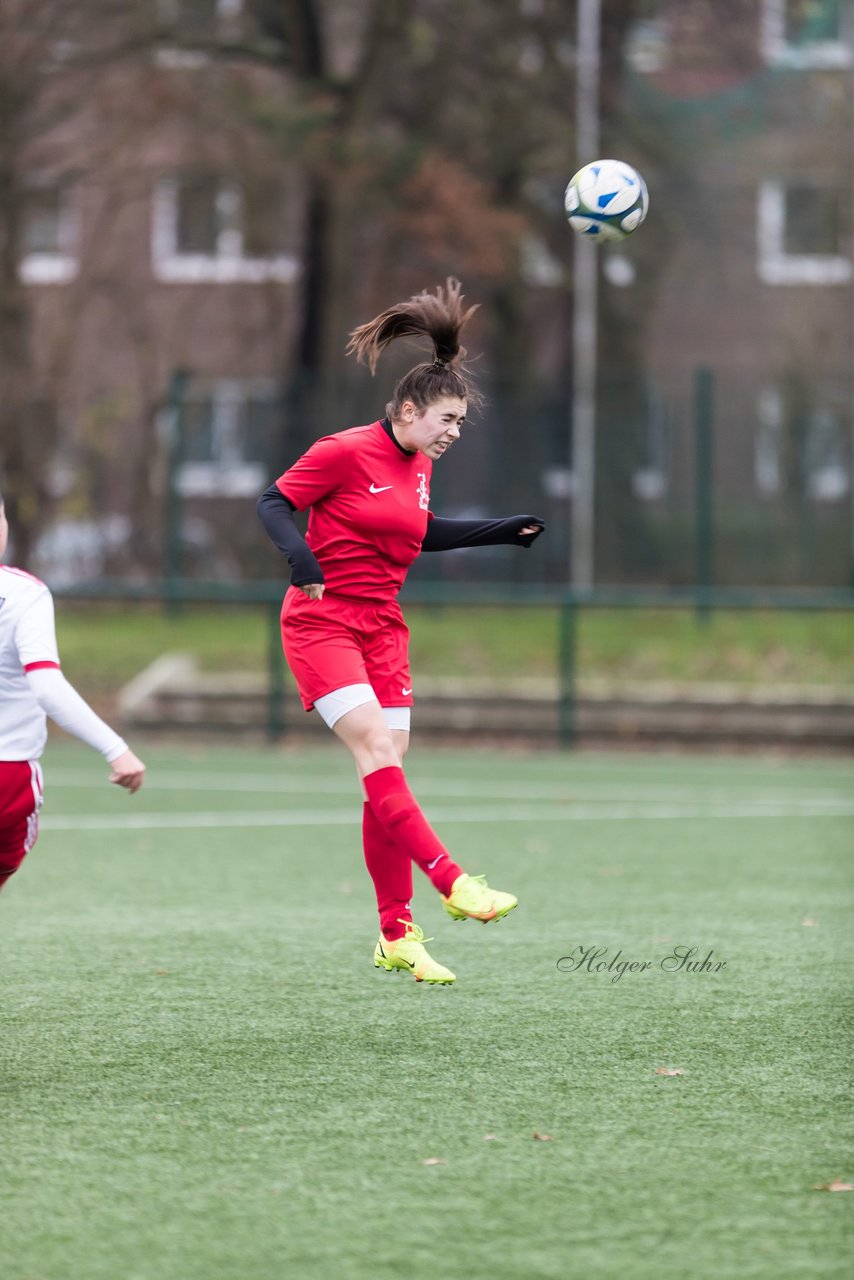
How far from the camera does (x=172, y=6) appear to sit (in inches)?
837

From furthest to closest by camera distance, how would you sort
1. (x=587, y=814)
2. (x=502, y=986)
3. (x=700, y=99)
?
(x=700, y=99), (x=587, y=814), (x=502, y=986)

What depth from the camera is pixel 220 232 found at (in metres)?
27.2

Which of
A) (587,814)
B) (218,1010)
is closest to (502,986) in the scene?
(218,1010)

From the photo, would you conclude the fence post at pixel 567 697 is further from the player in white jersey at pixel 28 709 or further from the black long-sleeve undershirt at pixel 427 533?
the player in white jersey at pixel 28 709

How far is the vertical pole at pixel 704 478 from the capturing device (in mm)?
18844

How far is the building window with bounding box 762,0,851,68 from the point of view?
942 inches

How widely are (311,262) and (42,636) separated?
18.9 m

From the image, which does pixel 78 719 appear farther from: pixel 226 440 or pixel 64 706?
pixel 226 440

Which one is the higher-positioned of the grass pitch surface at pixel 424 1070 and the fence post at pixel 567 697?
the grass pitch surface at pixel 424 1070

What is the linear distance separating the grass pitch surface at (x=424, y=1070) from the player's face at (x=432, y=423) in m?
1.87

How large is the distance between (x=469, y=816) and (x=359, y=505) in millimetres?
5942

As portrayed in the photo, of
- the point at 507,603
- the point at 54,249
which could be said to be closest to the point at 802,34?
the point at 507,603

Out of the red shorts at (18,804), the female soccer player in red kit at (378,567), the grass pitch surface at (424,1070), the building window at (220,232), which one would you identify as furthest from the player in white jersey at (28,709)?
the building window at (220,232)

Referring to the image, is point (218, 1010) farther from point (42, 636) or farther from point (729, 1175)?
point (729, 1175)
